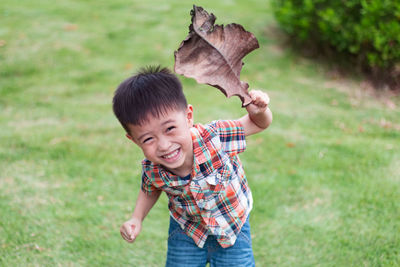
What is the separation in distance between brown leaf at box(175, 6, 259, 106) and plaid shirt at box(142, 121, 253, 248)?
0.49 m

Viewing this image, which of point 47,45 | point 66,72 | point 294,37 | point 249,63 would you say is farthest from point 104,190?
point 294,37

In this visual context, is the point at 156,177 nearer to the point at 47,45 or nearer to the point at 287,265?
the point at 287,265

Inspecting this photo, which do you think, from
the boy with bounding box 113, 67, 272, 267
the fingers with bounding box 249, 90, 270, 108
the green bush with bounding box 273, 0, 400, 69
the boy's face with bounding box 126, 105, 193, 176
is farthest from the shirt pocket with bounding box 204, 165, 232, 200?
the green bush with bounding box 273, 0, 400, 69

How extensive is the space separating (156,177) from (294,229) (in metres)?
1.57

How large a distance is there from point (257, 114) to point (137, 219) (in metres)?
0.80

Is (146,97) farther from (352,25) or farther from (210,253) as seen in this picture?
(352,25)

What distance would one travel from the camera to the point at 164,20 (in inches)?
334

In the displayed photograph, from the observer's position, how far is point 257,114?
6.24ft

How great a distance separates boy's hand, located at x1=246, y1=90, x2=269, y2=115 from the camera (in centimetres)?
172

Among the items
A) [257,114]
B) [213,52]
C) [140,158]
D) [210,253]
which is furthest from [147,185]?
[140,158]

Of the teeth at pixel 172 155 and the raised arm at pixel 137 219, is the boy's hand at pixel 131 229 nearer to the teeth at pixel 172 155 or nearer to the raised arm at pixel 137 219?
the raised arm at pixel 137 219

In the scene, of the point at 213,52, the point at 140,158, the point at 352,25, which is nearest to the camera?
the point at 213,52

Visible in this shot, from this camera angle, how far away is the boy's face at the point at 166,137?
5.82 feet

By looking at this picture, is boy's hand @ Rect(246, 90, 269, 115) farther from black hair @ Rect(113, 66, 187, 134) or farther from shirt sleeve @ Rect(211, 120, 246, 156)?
black hair @ Rect(113, 66, 187, 134)
